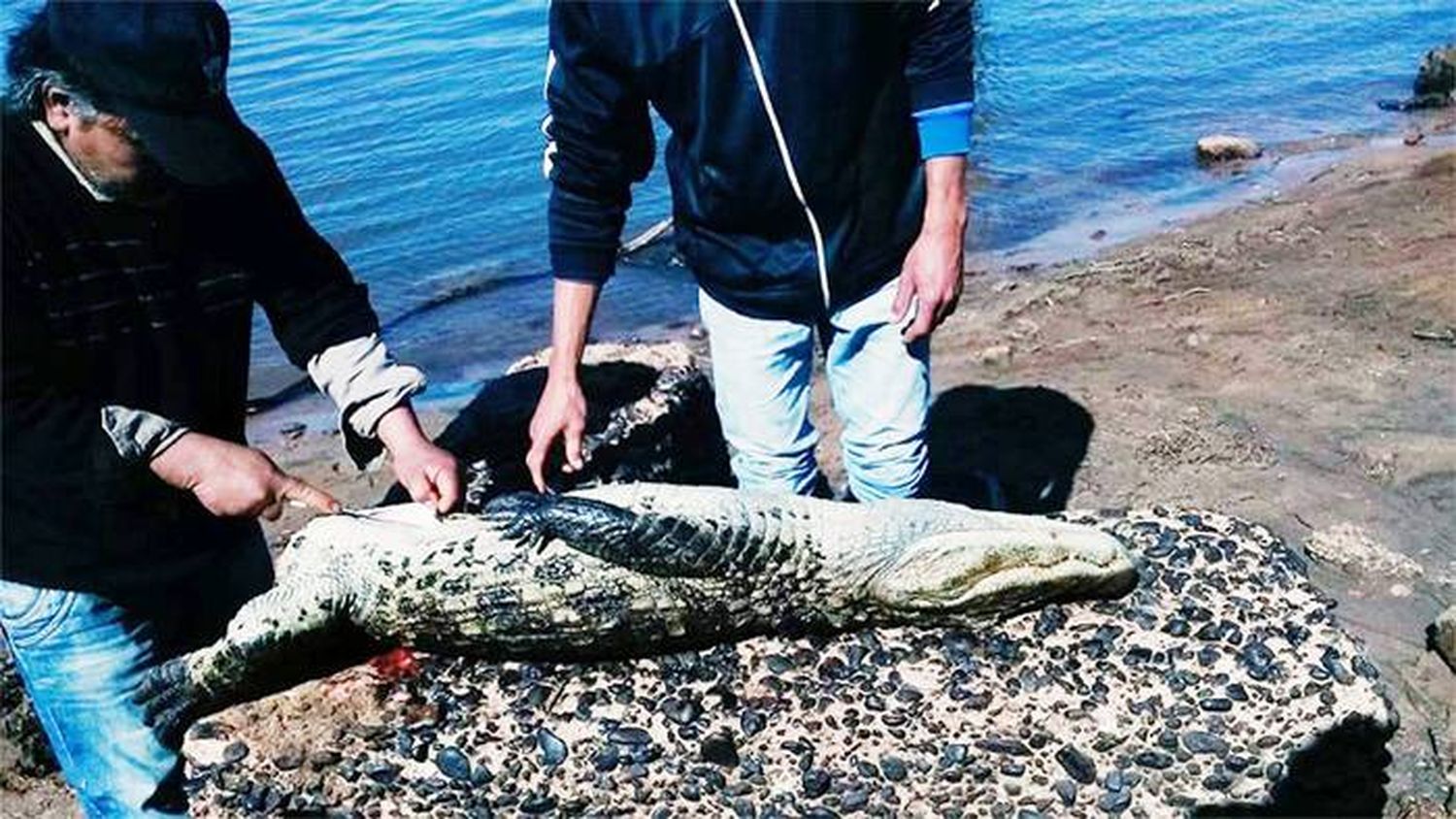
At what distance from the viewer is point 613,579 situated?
10.5 ft

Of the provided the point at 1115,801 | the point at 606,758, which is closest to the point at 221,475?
the point at 606,758

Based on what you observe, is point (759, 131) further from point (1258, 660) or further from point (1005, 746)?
point (1258, 660)

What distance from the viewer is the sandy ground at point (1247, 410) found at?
183 inches

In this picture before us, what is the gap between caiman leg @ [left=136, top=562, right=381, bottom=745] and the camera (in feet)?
10.5

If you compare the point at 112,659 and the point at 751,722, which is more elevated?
the point at 112,659

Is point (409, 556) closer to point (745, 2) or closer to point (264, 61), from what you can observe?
point (745, 2)

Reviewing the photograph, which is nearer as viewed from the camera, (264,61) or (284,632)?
(284,632)

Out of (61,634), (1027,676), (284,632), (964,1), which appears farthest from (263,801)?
(964,1)

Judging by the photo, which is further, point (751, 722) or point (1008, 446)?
point (1008, 446)

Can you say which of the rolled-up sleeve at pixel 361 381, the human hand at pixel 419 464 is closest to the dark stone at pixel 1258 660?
the human hand at pixel 419 464

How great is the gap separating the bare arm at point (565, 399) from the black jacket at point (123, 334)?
0.51m

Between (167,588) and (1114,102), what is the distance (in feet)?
36.1

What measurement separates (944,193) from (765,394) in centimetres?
75

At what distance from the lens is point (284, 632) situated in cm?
320
